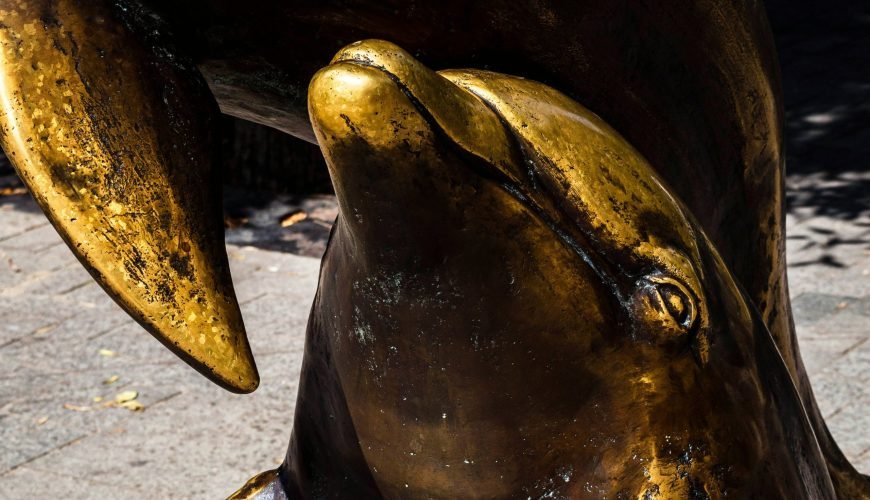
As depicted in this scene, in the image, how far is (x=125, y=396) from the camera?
467 centimetres

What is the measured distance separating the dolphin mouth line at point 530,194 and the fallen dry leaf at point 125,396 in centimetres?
343

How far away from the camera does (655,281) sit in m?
1.50

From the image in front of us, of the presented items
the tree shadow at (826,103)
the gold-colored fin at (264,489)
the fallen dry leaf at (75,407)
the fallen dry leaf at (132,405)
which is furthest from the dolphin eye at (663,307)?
the tree shadow at (826,103)

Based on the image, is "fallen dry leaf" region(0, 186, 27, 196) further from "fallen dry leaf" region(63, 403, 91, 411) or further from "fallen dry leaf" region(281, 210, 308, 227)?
"fallen dry leaf" region(63, 403, 91, 411)

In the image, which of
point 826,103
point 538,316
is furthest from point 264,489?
point 826,103

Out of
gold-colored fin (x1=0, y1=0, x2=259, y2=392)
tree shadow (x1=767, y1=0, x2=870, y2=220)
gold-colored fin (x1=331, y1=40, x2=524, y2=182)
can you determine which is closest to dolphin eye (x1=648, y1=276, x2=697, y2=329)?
gold-colored fin (x1=331, y1=40, x2=524, y2=182)

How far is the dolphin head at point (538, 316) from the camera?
1.43 metres

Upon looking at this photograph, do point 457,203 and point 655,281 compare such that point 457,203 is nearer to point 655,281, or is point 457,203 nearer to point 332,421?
→ point 655,281

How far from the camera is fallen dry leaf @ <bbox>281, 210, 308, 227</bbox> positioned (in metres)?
6.78

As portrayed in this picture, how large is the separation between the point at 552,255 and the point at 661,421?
249 mm

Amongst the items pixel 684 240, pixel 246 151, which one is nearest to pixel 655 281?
pixel 684 240

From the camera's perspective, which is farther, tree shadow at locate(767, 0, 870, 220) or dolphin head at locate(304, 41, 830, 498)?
tree shadow at locate(767, 0, 870, 220)

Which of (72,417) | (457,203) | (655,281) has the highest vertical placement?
(457,203)

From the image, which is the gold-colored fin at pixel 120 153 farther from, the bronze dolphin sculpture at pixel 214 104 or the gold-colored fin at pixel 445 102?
the gold-colored fin at pixel 445 102
